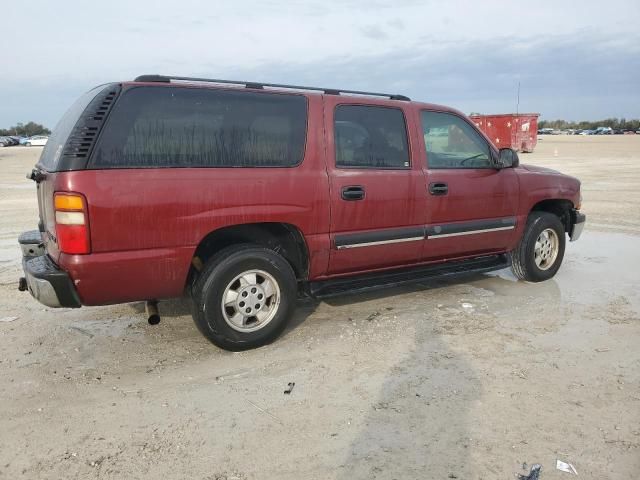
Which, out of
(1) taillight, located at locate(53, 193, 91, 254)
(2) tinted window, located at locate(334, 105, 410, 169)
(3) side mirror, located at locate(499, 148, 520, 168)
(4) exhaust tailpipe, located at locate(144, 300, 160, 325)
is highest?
(2) tinted window, located at locate(334, 105, 410, 169)

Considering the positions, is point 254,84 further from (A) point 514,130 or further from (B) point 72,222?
(A) point 514,130

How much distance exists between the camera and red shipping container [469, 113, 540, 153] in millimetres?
29625

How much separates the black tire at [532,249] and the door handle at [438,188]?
53.6 inches

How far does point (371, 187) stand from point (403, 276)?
93 cm

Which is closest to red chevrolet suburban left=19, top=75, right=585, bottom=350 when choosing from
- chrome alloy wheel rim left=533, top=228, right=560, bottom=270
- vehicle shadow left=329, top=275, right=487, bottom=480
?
chrome alloy wheel rim left=533, top=228, right=560, bottom=270

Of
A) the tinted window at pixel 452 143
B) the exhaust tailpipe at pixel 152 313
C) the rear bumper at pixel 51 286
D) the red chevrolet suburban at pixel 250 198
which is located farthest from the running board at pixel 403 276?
the rear bumper at pixel 51 286

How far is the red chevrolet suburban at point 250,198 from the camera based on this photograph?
338 cm

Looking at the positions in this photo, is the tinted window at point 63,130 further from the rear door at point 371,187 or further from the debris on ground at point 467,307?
the debris on ground at point 467,307

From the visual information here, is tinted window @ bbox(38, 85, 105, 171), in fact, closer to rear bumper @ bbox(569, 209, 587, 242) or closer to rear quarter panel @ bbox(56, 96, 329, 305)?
rear quarter panel @ bbox(56, 96, 329, 305)

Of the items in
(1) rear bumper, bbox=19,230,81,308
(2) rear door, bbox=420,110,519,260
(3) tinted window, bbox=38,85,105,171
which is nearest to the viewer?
(1) rear bumper, bbox=19,230,81,308

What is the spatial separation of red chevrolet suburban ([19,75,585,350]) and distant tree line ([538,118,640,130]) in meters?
100

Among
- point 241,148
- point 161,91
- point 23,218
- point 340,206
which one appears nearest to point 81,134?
point 161,91

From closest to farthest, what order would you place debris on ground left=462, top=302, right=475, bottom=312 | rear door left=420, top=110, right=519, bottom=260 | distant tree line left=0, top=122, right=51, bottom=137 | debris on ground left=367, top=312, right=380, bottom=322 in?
debris on ground left=367, top=312, right=380, bottom=322
rear door left=420, top=110, right=519, bottom=260
debris on ground left=462, top=302, right=475, bottom=312
distant tree line left=0, top=122, right=51, bottom=137

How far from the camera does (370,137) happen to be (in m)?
4.46
